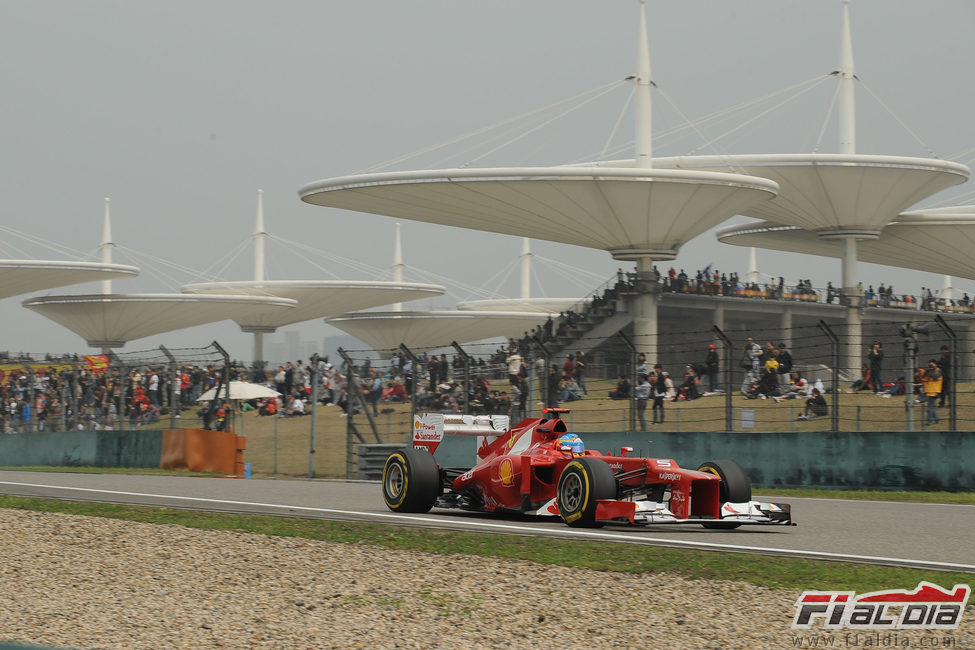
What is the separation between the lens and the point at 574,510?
11.6 metres

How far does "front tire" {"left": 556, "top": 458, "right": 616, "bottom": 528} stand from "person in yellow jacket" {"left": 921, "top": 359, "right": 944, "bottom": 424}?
863 centimetres

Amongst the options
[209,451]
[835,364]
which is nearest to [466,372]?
[209,451]

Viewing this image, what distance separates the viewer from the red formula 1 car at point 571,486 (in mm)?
11406

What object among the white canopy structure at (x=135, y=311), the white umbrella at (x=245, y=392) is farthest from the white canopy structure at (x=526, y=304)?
the white umbrella at (x=245, y=392)

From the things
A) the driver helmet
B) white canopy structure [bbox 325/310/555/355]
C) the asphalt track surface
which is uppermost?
white canopy structure [bbox 325/310/555/355]

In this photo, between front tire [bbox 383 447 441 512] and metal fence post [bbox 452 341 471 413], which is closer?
front tire [bbox 383 447 441 512]

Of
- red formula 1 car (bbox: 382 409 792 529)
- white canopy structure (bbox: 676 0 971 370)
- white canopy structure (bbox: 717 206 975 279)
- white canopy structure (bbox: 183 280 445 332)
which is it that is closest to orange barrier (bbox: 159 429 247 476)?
red formula 1 car (bbox: 382 409 792 529)

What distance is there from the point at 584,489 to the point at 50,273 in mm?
59649

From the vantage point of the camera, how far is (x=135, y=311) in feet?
256

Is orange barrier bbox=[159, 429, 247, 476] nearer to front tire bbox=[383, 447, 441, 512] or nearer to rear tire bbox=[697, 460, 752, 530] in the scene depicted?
front tire bbox=[383, 447, 441, 512]

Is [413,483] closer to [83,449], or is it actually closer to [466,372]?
[466,372]

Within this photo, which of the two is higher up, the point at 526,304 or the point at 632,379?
the point at 526,304

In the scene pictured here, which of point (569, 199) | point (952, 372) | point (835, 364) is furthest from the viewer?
point (569, 199)

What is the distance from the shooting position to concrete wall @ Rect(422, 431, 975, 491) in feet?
55.0
